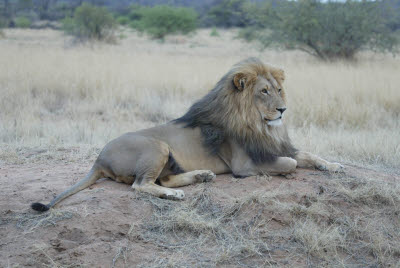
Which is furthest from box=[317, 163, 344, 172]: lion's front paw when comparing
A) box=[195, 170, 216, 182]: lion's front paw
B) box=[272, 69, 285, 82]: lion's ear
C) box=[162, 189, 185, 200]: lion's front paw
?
box=[162, 189, 185, 200]: lion's front paw

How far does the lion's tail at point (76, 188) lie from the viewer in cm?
341

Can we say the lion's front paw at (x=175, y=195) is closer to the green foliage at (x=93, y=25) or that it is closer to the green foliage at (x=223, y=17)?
the green foliage at (x=93, y=25)

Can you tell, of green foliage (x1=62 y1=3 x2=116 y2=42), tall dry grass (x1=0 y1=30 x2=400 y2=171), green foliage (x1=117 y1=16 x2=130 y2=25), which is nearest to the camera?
tall dry grass (x1=0 y1=30 x2=400 y2=171)

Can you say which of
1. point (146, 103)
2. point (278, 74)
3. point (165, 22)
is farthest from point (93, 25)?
point (278, 74)

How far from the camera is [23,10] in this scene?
41.3m

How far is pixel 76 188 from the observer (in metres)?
3.84

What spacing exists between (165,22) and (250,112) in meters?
28.0

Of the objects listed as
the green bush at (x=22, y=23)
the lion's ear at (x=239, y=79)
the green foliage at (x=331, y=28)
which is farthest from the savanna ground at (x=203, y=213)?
the green bush at (x=22, y=23)

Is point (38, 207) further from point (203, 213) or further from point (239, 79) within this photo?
point (239, 79)

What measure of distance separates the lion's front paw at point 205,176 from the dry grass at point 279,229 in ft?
0.48

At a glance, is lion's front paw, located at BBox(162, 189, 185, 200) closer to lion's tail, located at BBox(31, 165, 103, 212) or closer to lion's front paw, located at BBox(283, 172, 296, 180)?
lion's tail, located at BBox(31, 165, 103, 212)

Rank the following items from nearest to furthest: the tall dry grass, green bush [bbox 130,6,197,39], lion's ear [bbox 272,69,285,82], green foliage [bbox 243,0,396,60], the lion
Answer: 1. the lion
2. lion's ear [bbox 272,69,285,82]
3. the tall dry grass
4. green foliage [bbox 243,0,396,60]
5. green bush [bbox 130,6,197,39]

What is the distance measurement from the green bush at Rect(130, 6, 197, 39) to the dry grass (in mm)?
27234

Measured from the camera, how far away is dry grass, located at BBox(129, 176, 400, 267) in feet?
10.3
